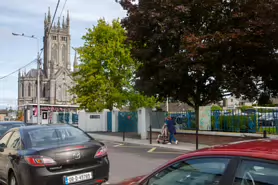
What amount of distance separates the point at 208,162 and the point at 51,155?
4.08 metres

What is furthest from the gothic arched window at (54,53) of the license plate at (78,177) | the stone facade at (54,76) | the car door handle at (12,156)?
the license plate at (78,177)

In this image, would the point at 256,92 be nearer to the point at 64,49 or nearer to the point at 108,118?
the point at 108,118

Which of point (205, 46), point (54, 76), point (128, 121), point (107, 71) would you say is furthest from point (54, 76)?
point (205, 46)

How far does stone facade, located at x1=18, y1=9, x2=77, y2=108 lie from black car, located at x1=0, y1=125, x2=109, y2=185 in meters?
128

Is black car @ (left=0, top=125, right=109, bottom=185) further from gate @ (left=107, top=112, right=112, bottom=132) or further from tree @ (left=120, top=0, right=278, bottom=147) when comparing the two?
gate @ (left=107, top=112, right=112, bottom=132)

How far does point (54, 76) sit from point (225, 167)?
142 m

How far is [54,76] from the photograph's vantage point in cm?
14025

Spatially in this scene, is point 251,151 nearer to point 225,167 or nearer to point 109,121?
point 225,167

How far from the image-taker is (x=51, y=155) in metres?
6.27

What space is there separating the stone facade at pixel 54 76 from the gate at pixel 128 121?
107438mm

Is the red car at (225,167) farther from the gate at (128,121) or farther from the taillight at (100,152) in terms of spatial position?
the gate at (128,121)

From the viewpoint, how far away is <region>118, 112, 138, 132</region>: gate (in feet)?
91.5

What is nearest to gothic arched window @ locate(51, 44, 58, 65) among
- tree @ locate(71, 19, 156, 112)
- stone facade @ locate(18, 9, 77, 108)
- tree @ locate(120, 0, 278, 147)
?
stone facade @ locate(18, 9, 77, 108)

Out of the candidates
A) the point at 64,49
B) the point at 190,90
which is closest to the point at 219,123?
the point at 190,90
